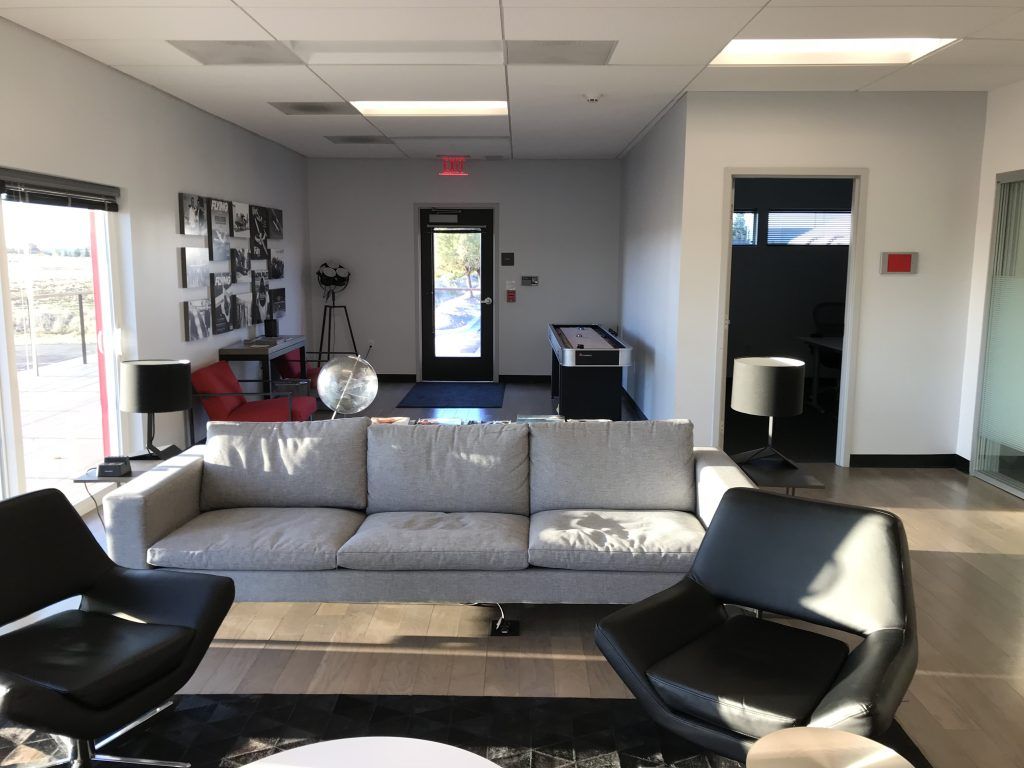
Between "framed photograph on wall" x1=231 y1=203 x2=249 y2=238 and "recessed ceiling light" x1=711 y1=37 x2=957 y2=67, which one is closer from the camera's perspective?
"recessed ceiling light" x1=711 y1=37 x2=957 y2=67

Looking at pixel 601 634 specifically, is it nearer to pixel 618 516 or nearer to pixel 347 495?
pixel 618 516

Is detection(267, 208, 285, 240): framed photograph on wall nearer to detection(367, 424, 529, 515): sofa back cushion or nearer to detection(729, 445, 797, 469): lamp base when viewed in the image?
detection(367, 424, 529, 515): sofa back cushion

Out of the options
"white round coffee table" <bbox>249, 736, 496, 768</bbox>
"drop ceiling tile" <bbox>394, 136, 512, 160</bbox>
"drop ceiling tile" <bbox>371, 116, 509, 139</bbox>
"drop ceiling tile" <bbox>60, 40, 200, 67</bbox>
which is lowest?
"white round coffee table" <bbox>249, 736, 496, 768</bbox>

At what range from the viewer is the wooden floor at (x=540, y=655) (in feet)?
9.43

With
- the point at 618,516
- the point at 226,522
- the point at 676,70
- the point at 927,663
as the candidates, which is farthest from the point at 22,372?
the point at 927,663

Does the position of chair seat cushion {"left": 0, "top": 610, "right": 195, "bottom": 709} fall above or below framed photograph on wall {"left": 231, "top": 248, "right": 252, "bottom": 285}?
below

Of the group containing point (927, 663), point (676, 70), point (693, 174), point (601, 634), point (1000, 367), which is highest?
point (676, 70)

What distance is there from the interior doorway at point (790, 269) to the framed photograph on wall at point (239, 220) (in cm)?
539

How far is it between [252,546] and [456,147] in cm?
635

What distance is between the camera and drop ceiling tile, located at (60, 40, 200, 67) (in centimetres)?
459

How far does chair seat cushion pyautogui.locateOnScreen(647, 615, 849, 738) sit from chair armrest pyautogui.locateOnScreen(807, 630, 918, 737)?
0.23ft

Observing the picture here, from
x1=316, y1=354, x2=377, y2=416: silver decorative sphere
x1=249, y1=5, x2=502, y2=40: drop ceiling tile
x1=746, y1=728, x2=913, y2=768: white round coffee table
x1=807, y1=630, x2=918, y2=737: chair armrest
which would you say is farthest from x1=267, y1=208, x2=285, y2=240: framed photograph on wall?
x1=746, y1=728, x2=913, y2=768: white round coffee table

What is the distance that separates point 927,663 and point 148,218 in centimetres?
535

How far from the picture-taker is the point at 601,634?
254 centimetres
